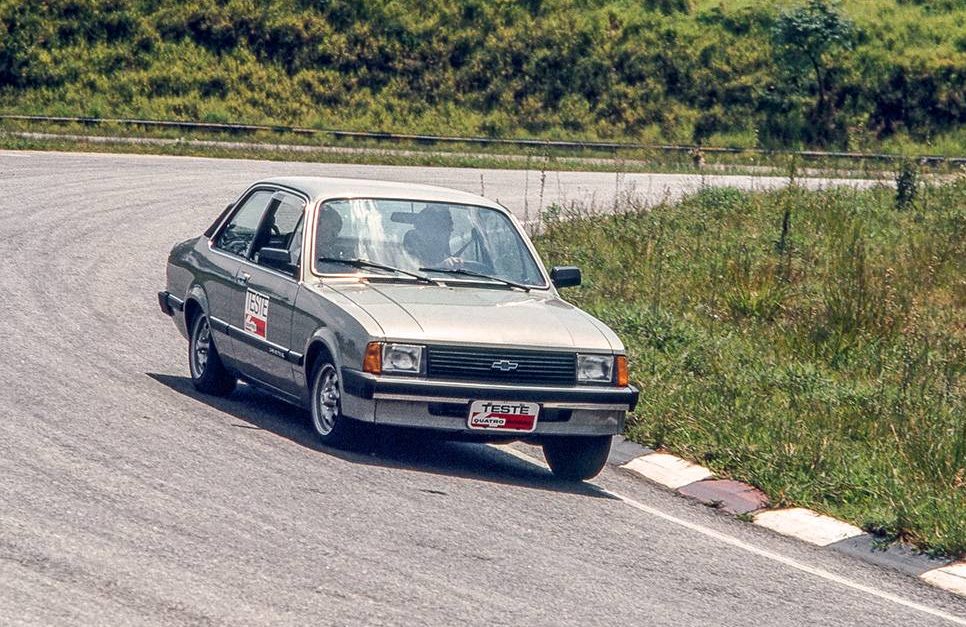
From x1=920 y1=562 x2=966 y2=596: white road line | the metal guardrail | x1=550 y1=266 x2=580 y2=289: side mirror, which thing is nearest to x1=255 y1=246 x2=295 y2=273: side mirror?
x1=550 y1=266 x2=580 y2=289: side mirror

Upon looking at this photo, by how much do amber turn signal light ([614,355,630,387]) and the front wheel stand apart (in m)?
Result: 1.58

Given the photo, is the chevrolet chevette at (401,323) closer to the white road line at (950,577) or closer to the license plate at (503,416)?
the license plate at (503,416)

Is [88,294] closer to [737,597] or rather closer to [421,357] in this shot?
[421,357]

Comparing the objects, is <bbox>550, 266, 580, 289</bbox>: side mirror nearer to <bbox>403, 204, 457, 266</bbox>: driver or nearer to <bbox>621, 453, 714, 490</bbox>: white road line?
<bbox>403, 204, 457, 266</bbox>: driver

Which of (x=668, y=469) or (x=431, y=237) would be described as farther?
(x=431, y=237)

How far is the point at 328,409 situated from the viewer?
9359 mm

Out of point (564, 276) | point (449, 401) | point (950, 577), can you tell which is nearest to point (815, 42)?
point (564, 276)

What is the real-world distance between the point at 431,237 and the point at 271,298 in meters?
1.08

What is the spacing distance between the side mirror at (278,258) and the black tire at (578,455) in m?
1.97

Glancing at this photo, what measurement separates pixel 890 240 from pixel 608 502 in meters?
10.7

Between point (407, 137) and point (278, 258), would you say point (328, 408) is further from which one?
point (407, 137)

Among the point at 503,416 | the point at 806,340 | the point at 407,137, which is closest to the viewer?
the point at 503,416

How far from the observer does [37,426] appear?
9.11 metres

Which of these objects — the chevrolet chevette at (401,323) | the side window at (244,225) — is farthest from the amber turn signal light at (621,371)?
the side window at (244,225)
